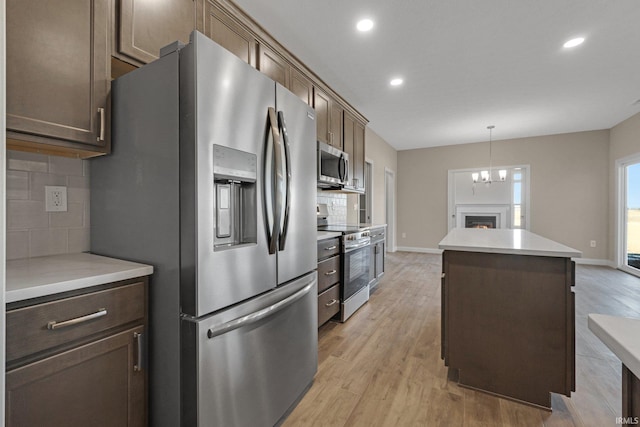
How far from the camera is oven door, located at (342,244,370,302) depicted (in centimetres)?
282

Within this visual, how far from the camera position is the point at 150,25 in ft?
4.78

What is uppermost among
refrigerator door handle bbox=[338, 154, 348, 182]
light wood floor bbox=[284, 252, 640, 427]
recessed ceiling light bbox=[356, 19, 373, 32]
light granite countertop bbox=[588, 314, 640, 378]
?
recessed ceiling light bbox=[356, 19, 373, 32]

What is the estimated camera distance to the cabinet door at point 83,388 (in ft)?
2.82

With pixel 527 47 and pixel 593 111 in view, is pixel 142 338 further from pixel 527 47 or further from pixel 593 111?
pixel 593 111

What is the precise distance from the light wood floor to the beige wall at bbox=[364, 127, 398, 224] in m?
3.12

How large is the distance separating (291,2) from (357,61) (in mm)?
1079

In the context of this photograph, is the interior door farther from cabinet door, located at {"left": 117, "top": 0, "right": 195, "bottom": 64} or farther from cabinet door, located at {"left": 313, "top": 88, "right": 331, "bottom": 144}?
cabinet door, located at {"left": 117, "top": 0, "right": 195, "bottom": 64}

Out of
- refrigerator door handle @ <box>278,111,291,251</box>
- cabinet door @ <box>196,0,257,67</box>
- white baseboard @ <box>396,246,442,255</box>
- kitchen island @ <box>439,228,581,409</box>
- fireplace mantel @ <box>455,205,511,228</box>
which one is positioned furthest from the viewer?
white baseboard @ <box>396,246,442,255</box>

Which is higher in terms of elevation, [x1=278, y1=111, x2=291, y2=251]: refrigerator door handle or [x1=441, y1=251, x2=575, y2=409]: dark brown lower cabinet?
[x1=278, y1=111, x2=291, y2=251]: refrigerator door handle

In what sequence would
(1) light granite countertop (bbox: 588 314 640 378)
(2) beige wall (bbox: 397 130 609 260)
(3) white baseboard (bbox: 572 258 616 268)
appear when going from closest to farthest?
(1) light granite countertop (bbox: 588 314 640 378)
(3) white baseboard (bbox: 572 258 616 268)
(2) beige wall (bbox: 397 130 609 260)

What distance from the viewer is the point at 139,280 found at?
3.79ft

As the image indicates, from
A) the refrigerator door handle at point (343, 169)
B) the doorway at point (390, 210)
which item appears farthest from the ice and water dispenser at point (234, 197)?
the doorway at point (390, 210)

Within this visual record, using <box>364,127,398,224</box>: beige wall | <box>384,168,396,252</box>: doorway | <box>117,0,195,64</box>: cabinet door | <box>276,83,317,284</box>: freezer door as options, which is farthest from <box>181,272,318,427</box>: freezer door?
<box>384,168,396,252</box>: doorway

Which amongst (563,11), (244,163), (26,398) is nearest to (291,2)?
(244,163)
